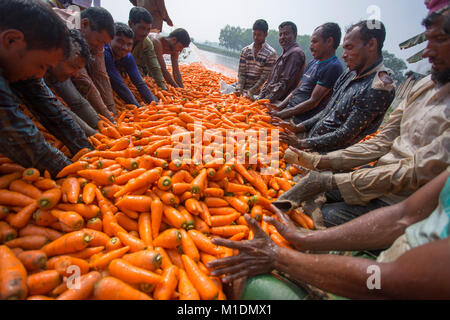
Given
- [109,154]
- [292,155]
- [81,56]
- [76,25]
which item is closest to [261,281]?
[292,155]

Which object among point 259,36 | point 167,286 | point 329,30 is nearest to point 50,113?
point 167,286

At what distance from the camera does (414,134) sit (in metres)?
1.93

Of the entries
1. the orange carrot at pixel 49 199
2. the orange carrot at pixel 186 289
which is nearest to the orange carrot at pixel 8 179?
the orange carrot at pixel 49 199

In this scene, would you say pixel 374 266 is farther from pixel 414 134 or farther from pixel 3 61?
pixel 3 61

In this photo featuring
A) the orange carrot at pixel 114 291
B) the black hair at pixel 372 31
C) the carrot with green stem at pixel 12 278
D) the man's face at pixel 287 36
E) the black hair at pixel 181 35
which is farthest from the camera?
the black hair at pixel 181 35

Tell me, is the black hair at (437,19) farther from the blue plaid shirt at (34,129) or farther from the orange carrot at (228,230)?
the blue plaid shirt at (34,129)

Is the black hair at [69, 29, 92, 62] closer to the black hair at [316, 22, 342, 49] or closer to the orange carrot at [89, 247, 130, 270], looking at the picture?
the orange carrot at [89, 247, 130, 270]

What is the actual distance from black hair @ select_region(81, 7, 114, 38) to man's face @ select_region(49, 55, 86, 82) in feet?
2.41

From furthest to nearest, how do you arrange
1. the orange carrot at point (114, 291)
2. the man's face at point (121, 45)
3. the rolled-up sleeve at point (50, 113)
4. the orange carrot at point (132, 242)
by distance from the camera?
the man's face at point (121, 45), the rolled-up sleeve at point (50, 113), the orange carrot at point (132, 242), the orange carrot at point (114, 291)

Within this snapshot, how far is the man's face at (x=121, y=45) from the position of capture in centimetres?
386

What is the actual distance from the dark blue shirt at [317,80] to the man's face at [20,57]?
4076mm

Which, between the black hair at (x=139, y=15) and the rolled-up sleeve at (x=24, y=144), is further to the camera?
the black hair at (x=139, y=15)

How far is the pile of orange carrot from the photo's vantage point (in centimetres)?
130
